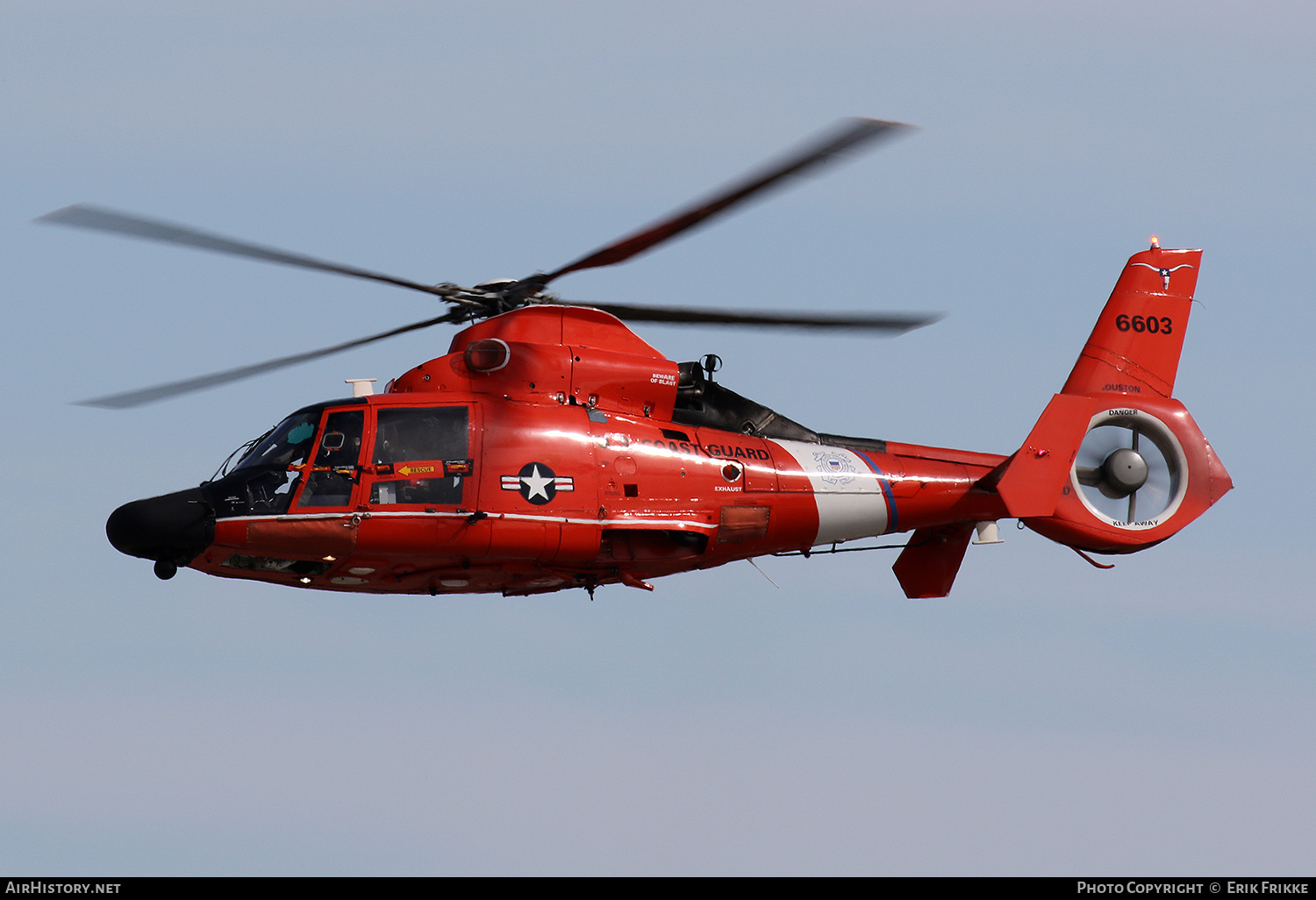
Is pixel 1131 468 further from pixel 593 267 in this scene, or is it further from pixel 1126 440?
pixel 593 267

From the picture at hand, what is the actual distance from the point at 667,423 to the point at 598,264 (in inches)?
101

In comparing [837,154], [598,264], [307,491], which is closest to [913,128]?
[837,154]

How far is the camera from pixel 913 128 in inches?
624

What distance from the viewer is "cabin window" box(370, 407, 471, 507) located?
19031mm

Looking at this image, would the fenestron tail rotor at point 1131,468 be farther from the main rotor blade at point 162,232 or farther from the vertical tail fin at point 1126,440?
the main rotor blade at point 162,232

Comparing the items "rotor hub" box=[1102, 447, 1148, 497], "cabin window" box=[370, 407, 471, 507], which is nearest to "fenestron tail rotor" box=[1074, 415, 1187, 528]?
"rotor hub" box=[1102, 447, 1148, 497]

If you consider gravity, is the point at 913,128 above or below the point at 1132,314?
below

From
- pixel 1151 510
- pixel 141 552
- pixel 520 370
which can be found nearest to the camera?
pixel 141 552

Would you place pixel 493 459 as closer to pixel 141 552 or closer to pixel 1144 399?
Result: pixel 141 552

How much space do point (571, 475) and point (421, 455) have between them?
1.81 m

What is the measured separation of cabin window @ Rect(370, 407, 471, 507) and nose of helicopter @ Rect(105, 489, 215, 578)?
197cm

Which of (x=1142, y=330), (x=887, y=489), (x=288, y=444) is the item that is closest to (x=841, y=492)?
(x=887, y=489)

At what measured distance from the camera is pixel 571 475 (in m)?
19.6

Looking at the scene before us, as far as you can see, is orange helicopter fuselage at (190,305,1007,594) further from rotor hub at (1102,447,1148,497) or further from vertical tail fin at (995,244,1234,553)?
rotor hub at (1102,447,1148,497)
